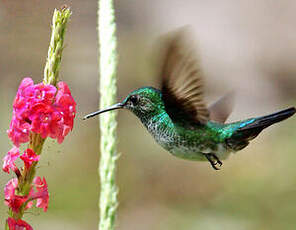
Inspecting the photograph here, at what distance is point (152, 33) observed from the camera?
26.0ft

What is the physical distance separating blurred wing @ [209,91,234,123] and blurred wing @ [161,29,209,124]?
1.03 ft

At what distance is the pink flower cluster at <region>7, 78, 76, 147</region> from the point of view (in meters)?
1.43

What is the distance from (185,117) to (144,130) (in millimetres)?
4092

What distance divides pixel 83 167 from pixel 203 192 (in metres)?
1.49

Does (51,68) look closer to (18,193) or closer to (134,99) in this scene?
(18,193)

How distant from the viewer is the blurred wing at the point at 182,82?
1712mm

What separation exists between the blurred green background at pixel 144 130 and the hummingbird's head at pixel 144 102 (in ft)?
7.00

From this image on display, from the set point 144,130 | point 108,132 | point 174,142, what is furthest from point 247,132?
point 144,130

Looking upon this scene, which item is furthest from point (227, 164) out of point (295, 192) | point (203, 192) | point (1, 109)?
point (1, 109)

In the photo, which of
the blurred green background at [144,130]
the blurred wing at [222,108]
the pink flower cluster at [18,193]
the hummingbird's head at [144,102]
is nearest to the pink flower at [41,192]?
the pink flower cluster at [18,193]

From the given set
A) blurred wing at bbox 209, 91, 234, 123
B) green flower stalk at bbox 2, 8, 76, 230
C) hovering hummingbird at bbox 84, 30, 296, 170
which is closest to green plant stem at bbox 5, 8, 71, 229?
green flower stalk at bbox 2, 8, 76, 230

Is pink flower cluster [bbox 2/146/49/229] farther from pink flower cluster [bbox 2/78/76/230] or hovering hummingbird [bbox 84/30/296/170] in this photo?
hovering hummingbird [bbox 84/30/296/170]

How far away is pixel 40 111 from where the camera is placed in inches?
56.7

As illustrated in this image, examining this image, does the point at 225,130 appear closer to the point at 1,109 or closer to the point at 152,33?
the point at 1,109
